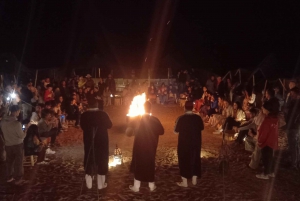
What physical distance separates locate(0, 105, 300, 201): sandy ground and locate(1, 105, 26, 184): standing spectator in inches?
15.2

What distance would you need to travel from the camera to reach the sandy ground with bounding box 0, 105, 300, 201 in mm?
7336

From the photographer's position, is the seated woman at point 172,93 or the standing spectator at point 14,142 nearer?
the standing spectator at point 14,142

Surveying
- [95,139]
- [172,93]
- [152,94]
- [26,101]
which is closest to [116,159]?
[95,139]

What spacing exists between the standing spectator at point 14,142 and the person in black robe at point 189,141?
363 centimetres

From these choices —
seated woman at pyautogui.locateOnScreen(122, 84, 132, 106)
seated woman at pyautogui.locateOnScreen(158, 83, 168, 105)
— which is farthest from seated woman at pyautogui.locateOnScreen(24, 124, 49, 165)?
seated woman at pyautogui.locateOnScreen(158, 83, 168, 105)

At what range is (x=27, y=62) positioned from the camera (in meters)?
26.9

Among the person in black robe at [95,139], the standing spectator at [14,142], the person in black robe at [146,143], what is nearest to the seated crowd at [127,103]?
the standing spectator at [14,142]

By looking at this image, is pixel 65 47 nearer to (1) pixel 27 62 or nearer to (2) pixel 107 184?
(1) pixel 27 62

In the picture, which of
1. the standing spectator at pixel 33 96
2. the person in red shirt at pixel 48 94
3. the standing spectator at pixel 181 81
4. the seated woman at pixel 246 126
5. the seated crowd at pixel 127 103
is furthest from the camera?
the standing spectator at pixel 181 81

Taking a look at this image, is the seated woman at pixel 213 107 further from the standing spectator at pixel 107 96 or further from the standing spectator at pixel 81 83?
the standing spectator at pixel 81 83

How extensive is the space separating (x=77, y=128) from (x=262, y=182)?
875 cm

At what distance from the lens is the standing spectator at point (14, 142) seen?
7.72 m

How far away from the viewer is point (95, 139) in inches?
290

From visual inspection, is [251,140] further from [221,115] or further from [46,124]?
[46,124]
